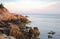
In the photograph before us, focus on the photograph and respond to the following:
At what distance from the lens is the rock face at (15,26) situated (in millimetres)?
3502

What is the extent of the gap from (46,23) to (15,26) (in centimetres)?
75

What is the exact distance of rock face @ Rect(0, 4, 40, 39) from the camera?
3.50 meters

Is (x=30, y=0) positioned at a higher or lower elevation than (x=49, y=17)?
higher

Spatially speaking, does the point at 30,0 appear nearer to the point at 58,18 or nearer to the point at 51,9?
the point at 51,9

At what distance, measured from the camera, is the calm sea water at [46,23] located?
3.69 metres

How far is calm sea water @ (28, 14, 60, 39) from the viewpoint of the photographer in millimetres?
3693

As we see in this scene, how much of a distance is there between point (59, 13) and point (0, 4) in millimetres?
1429

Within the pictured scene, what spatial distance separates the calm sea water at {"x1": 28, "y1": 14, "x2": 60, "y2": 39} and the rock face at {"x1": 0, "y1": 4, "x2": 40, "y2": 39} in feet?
0.38

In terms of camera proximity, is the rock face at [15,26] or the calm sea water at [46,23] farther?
the calm sea water at [46,23]

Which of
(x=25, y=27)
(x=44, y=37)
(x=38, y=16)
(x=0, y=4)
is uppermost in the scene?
(x=0, y=4)

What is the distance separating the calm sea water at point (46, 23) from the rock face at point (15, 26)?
12 centimetres

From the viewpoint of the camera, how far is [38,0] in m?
3.78

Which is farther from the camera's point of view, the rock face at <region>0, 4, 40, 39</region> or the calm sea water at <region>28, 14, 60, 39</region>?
the calm sea water at <region>28, 14, 60, 39</region>

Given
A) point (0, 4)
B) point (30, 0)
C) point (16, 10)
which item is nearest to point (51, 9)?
point (30, 0)
